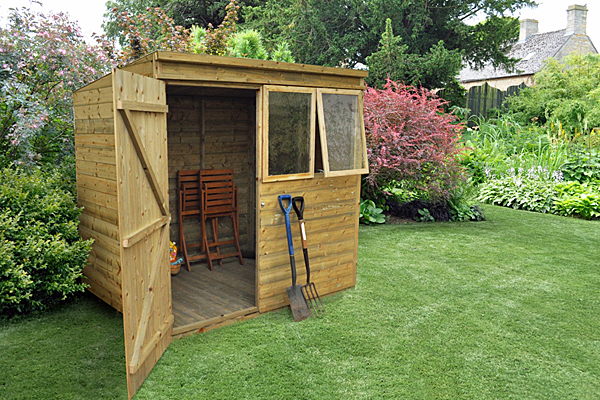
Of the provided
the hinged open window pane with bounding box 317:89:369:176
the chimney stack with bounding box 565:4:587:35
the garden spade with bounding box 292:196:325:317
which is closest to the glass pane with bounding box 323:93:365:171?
the hinged open window pane with bounding box 317:89:369:176

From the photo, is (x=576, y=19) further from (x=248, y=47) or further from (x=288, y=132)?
(x=288, y=132)

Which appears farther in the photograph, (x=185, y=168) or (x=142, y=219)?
(x=185, y=168)

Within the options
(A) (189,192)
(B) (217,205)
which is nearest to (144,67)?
(A) (189,192)

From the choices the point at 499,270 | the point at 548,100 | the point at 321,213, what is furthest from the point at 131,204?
the point at 548,100

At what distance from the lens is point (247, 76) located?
4129 mm

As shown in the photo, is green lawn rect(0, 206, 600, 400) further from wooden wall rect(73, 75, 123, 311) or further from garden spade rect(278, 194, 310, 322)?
wooden wall rect(73, 75, 123, 311)

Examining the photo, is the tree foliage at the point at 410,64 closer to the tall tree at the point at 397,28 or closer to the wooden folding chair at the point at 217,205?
the tall tree at the point at 397,28

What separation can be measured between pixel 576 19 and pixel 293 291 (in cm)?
2551

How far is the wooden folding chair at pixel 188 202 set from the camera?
593cm

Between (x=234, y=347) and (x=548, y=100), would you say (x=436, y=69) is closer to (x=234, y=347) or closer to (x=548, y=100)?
(x=548, y=100)

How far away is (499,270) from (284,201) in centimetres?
327

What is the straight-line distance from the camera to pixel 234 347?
3918mm

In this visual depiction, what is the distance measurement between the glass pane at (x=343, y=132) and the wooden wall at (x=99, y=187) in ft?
6.66

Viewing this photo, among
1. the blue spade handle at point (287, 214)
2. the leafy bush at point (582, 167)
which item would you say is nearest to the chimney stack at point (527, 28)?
the leafy bush at point (582, 167)
